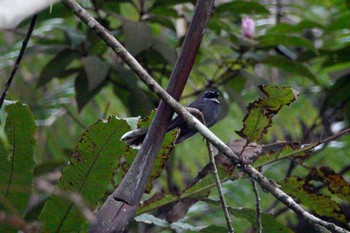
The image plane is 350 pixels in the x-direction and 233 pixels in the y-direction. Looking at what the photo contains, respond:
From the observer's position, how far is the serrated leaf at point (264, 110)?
1.75 metres

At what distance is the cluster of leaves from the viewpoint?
170cm

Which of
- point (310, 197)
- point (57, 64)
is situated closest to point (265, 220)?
point (310, 197)

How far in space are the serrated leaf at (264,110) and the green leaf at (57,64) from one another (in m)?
1.15

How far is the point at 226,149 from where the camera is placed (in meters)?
1.53

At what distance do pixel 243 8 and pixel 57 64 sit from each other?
810mm

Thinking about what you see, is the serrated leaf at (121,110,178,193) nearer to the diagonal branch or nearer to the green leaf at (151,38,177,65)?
the diagonal branch

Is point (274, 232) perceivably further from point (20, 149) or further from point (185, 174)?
point (185, 174)

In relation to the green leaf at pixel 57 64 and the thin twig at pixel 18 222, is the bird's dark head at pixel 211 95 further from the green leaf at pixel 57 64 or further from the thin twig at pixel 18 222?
the thin twig at pixel 18 222

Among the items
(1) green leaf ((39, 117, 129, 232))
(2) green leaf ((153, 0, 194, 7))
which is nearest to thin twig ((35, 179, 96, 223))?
(1) green leaf ((39, 117, 129, 232))

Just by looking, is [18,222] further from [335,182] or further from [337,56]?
[337,56]

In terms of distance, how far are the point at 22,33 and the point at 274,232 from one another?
4.79ft

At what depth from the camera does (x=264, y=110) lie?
1.81 m

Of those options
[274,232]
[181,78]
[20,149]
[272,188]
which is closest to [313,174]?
[274,232]

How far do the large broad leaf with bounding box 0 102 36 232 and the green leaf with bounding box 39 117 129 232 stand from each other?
0.26 feet
